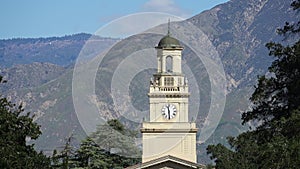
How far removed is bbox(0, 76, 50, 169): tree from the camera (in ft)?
118

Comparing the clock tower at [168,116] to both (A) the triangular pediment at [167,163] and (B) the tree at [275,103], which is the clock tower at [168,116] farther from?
(B) the tree at [275,103]

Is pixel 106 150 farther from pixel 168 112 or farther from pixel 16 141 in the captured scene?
pixel 16 141

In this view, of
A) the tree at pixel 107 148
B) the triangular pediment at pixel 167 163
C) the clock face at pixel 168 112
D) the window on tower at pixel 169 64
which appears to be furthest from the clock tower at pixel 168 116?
the tree at pixel 107 148

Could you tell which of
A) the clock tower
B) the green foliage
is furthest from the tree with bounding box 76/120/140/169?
the clock tower

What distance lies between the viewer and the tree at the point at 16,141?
3603cm

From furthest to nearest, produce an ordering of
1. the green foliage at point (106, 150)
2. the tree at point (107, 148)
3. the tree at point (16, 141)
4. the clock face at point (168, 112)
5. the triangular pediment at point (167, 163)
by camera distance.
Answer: the tree at point (107, 148)
the green foliage at point (106, 150)
the clock face at point (168, 112)
the triangular pediment at point (167, 163)
the tree at point (16, 141)

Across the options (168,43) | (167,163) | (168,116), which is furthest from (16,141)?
(168,43)

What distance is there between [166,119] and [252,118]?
2956 centimetres

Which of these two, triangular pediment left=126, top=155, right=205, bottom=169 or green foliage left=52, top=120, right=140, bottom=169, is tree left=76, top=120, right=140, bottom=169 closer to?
green foliage left=52, top=120, right=140, bottom=169

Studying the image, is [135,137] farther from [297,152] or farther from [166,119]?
[297,152]

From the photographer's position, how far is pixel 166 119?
6662 centimetres

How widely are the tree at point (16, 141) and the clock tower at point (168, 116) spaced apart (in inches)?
997

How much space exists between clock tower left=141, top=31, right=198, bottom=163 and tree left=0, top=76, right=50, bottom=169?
997 inches

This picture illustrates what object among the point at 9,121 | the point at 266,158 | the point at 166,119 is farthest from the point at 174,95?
the point at 266,158
